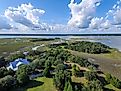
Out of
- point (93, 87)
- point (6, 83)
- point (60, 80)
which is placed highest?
point (60, 80)

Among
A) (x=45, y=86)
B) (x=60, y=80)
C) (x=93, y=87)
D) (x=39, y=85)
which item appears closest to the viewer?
(x=93, y=87)

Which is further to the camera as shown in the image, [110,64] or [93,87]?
[110,64]

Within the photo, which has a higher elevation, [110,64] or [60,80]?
[60,80]

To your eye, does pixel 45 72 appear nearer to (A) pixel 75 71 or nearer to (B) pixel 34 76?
(B) pixel 34 76

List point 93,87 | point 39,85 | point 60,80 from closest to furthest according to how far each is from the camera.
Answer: point 93,87 < point 60,80 < point 39,85

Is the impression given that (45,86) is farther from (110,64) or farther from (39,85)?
(110,64)

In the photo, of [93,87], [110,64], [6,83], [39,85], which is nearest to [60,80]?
[39,85]

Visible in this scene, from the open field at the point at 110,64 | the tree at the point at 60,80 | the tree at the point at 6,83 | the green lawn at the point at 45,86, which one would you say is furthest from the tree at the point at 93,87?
the open field at the point at 110,64

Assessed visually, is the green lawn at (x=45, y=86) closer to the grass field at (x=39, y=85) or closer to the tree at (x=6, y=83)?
the grass field at (x=39, y=85)

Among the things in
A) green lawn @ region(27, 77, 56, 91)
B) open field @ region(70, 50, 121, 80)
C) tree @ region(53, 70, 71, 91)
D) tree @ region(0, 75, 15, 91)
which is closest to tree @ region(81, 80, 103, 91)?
tree @ region(53, 70, 71, 91)

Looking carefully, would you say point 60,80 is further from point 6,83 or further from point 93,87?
point 6,83

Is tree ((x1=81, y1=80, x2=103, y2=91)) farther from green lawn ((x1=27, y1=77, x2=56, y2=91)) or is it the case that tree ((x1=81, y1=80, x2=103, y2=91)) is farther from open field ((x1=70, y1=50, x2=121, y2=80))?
open field ((x1=70, y1=50, x2=121, y2=80))
